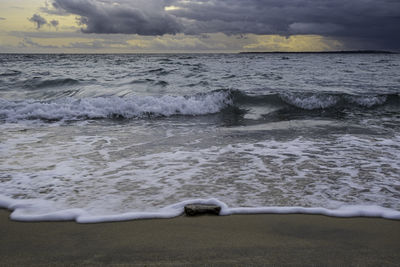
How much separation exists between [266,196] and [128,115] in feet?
19.6

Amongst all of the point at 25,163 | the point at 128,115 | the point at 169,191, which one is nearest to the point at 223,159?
the point at 169,191

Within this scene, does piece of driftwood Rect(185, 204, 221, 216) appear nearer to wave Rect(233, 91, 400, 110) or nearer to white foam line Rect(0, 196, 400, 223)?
white foam line Rect(0, 196, 400, 223)

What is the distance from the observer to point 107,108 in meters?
8.44

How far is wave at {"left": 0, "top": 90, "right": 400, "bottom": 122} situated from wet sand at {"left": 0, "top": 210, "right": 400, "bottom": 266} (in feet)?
19.4

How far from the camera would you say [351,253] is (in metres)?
1.98

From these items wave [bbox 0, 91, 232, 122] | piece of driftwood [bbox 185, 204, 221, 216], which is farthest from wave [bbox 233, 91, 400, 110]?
piece of driftwood [bbox 185, 204, 221, 216]

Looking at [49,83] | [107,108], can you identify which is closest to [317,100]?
[107,108]

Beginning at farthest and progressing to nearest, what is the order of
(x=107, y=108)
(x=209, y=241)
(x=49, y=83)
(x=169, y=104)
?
1. (x=49, y=83)
2. (x=169, y=104)
3. (x=107, y=108)
4. (x=209, y=241)

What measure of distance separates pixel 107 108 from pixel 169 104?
163 cm

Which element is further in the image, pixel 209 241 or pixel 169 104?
pixel 169 104

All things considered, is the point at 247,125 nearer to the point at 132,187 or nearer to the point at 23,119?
the point at 132,187

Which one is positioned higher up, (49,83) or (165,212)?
(49,83)

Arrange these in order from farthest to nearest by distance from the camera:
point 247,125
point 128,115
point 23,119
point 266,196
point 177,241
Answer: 1. point 128,115
2. point 23,119
3. point 247,125
4. point 266,196
5. point 177,241

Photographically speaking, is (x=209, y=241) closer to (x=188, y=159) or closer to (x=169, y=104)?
(x=188, y=159)
